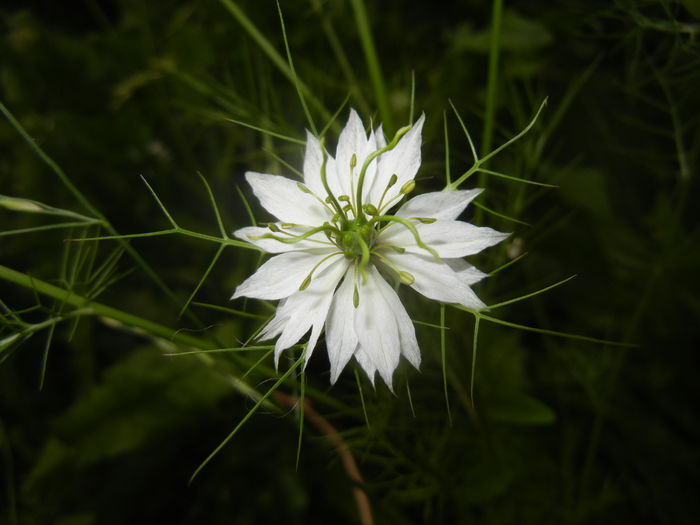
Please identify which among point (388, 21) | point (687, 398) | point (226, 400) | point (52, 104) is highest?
point (388, 21)

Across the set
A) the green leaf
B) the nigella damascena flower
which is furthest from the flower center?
the green leaf

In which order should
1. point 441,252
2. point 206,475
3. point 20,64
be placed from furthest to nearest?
point 20,64, point 206,475, point 441,252

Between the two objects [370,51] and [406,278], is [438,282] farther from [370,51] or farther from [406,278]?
[370,51]

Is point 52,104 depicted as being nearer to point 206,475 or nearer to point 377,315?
point 206,475

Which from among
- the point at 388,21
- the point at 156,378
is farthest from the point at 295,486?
the point at 388,21

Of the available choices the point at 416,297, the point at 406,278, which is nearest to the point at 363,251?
the point at 406,278

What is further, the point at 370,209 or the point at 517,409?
the point at 517,409

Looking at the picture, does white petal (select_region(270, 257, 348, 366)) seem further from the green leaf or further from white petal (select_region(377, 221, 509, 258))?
the green leaf
